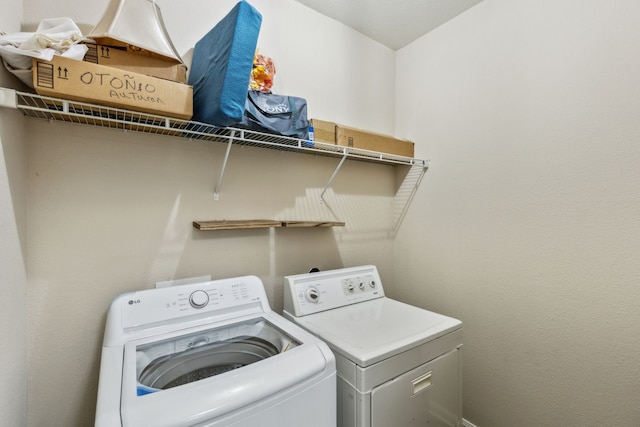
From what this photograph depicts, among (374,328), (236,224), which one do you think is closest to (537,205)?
(374,328)

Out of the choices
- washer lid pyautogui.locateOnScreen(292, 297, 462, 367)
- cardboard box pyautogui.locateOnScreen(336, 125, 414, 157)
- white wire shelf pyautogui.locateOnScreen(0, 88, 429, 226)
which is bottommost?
washer lid pyautogui.locateOnScreen(292, 297, 462, 367)

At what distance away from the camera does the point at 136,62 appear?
3.39ft

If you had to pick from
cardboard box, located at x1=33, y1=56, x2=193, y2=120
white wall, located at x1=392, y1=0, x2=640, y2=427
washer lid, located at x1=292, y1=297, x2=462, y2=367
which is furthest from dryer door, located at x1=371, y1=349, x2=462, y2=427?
cardboard box, located at x1=33, y1=56, x2=193, y2=120

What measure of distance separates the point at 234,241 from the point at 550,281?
166cm

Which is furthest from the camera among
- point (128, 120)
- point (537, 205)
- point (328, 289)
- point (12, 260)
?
point (328, 289)

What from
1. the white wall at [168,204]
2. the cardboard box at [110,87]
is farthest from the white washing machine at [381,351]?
the cardboard box at [110,87]

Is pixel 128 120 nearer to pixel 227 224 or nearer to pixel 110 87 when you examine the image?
pixel 110 87

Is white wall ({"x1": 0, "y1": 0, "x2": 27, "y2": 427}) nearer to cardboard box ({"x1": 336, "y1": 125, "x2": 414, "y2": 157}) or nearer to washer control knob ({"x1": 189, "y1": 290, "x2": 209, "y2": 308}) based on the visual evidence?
washer control knob ({"x1": 189, "y1": 290, "x2": 209, "y2": 308})

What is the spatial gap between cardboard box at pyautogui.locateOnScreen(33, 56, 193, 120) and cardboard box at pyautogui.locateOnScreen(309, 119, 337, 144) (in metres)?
0.71

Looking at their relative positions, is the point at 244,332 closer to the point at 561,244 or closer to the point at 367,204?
the point at 367,204

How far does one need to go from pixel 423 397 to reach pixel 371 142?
139cm

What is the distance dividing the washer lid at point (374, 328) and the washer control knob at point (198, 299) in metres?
0.45

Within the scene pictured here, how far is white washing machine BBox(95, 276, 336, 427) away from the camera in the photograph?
0.72m

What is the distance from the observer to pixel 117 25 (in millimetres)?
999
